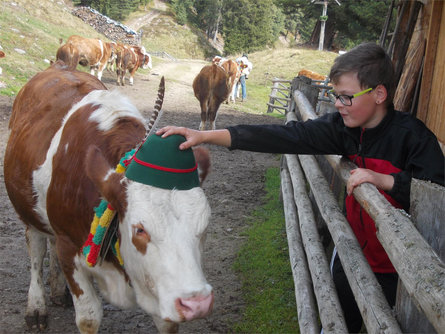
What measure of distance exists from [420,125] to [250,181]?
5.29 m

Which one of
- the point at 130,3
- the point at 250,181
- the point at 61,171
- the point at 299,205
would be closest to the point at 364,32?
the point at 250,181

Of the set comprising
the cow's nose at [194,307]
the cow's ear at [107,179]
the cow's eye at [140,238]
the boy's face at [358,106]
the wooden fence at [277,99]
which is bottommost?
the wooden fence at [277,99]

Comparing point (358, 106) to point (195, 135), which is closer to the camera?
point (195, 135)

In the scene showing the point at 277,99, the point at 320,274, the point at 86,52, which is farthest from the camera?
the point at 277,99

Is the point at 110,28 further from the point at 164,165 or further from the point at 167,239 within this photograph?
the point at 167,239

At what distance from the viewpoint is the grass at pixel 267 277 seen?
3.62 m

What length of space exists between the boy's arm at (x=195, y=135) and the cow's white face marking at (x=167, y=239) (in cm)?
24

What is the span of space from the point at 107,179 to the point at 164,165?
29cm

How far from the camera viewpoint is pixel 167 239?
2.09m

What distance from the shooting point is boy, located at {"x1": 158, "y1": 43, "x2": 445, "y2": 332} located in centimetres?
229

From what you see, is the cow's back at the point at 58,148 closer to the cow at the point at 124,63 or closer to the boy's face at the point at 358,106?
the boy's face at the point at 358,106

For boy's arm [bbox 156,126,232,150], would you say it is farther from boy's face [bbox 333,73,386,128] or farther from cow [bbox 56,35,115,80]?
cow [bbox 56,35,115,80]

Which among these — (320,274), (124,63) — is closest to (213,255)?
(320,274)

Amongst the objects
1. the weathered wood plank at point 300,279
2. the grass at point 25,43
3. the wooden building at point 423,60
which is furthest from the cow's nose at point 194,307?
the grass at point 25,43
